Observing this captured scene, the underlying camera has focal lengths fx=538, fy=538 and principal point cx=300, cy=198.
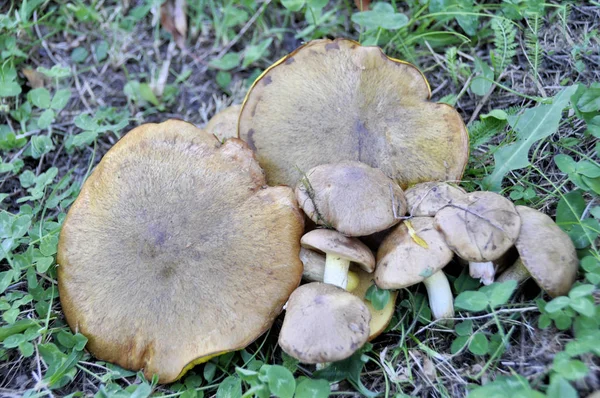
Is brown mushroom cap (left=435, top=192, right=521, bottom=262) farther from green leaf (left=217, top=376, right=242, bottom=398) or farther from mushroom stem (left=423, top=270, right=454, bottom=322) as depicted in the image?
green leaf (left=217, top=376, right=242, bottom=398)

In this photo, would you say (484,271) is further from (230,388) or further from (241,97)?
(241,97)

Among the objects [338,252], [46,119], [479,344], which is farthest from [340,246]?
[46,119]

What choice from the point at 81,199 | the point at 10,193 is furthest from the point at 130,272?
the point at 10,193

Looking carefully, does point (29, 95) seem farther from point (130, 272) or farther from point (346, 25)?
point (346, 25)

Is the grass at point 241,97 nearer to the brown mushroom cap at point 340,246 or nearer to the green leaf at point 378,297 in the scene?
the green leaf at point 378,297

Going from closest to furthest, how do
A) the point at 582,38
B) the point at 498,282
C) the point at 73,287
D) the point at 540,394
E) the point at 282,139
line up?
1. the point at 540,394
2. the point at 498,282
3. the point at 73,287
4. the point at 282,139
5. the point at 582,38
